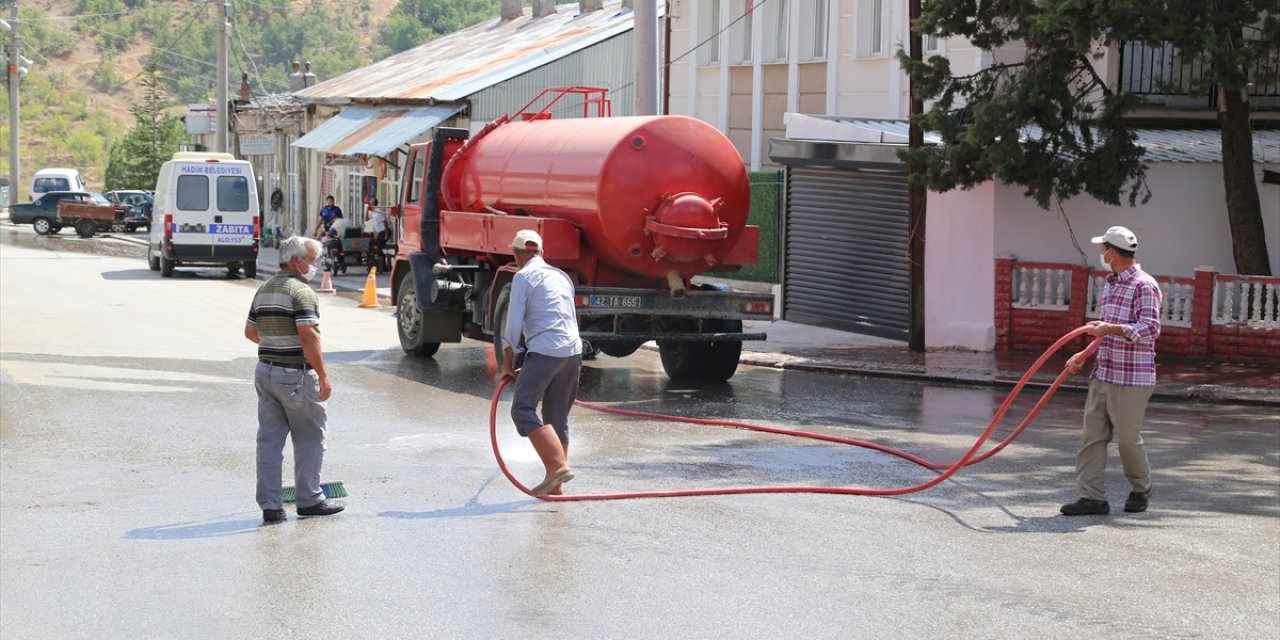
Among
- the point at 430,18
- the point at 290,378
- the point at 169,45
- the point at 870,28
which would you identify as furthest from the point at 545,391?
the point at 430,18

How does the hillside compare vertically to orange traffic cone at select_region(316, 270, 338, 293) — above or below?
above

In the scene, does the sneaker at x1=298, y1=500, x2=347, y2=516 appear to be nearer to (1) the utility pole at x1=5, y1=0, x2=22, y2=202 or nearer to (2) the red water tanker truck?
(2) the red water tanker truck

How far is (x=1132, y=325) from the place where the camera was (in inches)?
375

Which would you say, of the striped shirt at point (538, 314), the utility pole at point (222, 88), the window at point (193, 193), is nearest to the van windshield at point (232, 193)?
the window at point (193, 193)

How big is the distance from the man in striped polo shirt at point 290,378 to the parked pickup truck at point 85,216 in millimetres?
42944

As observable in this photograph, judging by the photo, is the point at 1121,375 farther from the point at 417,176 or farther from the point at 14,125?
the point at 14,125

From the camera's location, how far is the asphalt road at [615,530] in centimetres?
731

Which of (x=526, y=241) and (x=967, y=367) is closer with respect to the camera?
(x=526, y=241)

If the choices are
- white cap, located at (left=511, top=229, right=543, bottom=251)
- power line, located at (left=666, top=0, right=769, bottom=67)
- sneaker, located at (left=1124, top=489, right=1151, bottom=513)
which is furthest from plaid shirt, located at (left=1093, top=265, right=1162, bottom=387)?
power line, located at (left=666, top=0, right=769, bottom=67)

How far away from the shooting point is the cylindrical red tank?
1528 cm

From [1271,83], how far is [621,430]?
9.65m

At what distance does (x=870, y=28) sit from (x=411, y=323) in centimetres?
1089

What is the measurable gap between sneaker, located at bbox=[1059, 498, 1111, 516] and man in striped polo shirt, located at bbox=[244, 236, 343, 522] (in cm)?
471

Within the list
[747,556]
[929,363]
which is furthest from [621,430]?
[929,363]
